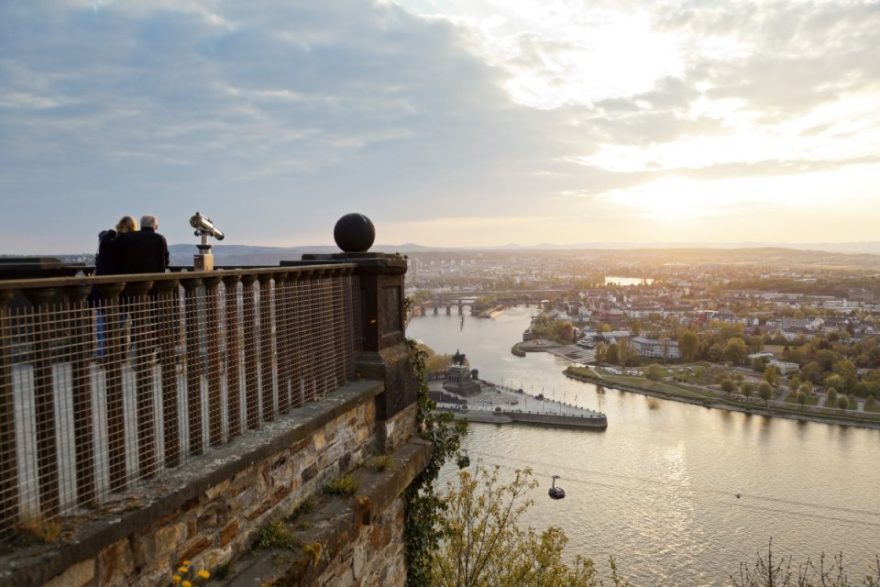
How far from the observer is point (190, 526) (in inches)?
90.1

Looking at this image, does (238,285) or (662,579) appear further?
(662,579)

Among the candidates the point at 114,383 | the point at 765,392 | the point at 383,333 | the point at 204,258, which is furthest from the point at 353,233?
the point at 765,392

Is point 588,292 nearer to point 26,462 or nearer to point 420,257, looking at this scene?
point 420,257

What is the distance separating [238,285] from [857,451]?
37550 mm

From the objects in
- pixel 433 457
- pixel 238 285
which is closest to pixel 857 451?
pixel 433 457

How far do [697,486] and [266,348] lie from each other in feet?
87.7

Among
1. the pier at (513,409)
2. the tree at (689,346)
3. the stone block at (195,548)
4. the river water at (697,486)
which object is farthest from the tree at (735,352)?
the stone block at (195,548)

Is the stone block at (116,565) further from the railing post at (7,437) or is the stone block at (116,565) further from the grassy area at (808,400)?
the grassy area at (808,400)

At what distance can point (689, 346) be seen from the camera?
212 ft

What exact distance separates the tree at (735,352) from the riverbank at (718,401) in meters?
14.5

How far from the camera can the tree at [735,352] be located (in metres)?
62.2

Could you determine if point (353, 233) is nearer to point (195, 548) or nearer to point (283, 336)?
point (283, 336)

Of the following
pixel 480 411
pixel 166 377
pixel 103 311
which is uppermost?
pixel 103 311

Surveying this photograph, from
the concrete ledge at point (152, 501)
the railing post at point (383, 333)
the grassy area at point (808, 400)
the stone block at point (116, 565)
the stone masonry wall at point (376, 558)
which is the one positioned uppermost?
the railing post at point (383, 333)
